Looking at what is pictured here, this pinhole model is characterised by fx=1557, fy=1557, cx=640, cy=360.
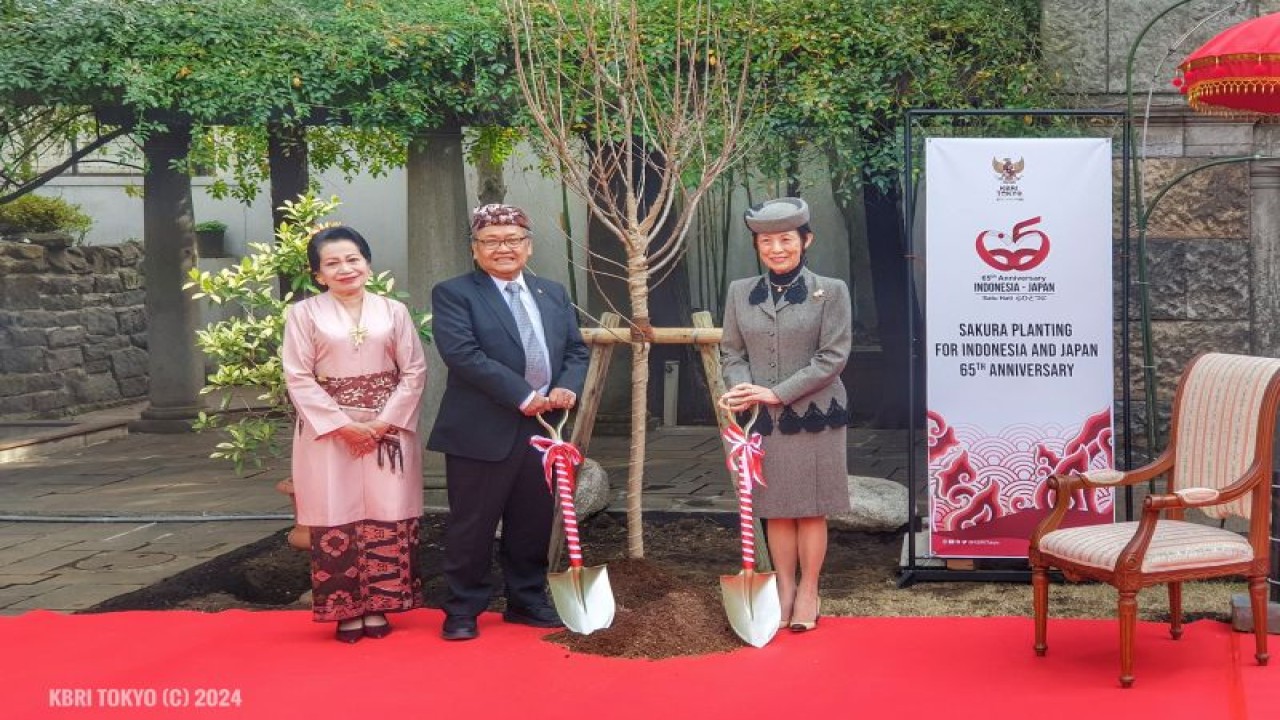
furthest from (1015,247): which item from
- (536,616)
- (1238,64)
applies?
(536,616)

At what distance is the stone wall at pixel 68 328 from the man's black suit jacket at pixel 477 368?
30.6 ft

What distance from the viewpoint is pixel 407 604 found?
608cm

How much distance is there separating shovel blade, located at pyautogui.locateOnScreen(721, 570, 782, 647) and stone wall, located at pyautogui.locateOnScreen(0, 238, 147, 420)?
10.2 meters

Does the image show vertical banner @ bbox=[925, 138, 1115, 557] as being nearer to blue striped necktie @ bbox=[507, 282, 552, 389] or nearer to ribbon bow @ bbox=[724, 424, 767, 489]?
ribbon bow @ bbox=[724, 424, 767, 489]

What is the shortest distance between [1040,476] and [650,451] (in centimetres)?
526

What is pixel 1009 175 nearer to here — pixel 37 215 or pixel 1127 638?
pixel 1127 638

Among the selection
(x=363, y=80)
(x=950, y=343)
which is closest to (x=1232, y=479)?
(x=950, y=343)

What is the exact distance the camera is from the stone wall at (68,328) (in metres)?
14.2

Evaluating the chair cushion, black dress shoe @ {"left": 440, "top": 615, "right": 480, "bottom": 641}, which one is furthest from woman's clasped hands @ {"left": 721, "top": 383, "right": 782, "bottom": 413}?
black dress shoe @ {"left": 440, "top": 615, "right": 480, "bottom": 641}

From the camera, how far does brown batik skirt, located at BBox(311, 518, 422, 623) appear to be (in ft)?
19.5

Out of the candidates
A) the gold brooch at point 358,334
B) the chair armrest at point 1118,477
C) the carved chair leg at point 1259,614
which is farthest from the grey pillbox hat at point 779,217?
the carved chair leg at point 1259,614

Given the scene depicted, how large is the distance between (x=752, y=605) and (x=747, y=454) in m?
0.56

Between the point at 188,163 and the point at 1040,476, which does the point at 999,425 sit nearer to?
the point at 1040,476

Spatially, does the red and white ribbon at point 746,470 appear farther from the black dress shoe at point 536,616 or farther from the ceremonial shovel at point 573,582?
the black dress shoe at point 536,616
